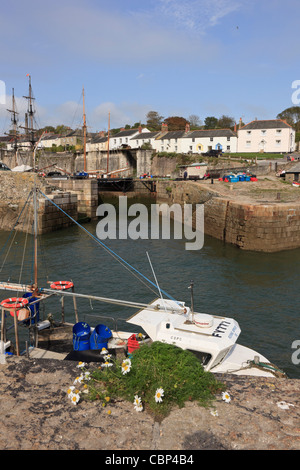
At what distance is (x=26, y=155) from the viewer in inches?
3051

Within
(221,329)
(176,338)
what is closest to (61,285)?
(176,338)

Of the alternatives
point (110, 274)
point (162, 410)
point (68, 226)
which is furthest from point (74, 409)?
point (68, 226)

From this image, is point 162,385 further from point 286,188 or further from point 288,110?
point 288,110

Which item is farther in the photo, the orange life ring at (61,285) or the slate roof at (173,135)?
the slate roof at (173,135)

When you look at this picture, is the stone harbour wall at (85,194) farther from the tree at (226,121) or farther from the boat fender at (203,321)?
the tree at (226,121)

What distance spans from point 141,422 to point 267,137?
230 ft

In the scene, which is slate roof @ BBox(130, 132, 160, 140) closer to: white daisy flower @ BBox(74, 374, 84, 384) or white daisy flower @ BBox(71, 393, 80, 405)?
white daisy flower @ BBox(74, 374, 84, 384)

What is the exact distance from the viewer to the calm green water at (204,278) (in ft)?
49.1

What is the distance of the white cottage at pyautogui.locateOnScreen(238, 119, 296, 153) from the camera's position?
67500 millimetres

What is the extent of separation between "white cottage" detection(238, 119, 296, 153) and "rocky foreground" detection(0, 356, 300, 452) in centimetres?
6801

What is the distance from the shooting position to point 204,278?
2133cm

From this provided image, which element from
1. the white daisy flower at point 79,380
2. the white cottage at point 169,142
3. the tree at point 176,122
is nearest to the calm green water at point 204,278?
the white daisy flower at point 79,380

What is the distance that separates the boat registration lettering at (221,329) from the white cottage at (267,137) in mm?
64614

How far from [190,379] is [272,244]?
2252 centimetres
